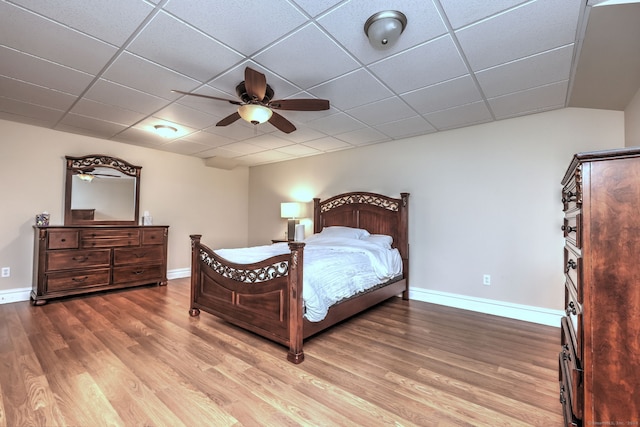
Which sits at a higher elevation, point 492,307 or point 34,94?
point 34,94

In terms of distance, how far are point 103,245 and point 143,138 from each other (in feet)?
5.49

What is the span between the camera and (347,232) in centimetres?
414

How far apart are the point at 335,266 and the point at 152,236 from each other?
3.35 metres

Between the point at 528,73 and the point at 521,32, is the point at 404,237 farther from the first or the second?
the point at 521,32

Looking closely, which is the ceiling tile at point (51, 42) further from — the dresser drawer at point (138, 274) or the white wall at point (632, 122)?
the white wall at point (632, 122)

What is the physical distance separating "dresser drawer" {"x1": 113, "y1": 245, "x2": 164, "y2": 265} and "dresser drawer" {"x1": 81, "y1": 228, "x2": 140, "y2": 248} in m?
0.10

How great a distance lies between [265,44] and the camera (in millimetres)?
2027

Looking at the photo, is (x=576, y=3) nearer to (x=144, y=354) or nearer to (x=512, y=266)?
(x=512, y=266)

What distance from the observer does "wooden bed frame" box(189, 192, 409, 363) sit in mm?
2293

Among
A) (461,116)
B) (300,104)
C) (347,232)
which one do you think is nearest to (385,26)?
(300,104)

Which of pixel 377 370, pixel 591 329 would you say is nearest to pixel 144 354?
pixel 377 370

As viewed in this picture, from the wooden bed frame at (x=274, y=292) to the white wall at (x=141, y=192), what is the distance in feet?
7.94

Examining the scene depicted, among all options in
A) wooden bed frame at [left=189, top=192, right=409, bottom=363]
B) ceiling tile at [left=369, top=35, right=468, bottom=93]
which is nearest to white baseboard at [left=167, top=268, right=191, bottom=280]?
wooden bed frame at [left=189, top=192, right=409, bottom=363]

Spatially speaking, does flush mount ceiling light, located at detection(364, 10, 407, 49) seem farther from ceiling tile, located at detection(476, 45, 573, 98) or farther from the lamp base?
the lamp base
